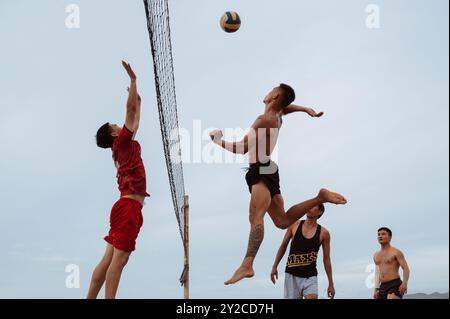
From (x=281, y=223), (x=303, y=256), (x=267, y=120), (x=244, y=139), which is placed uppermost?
(x=267, y=120)

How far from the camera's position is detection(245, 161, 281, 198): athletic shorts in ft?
20.4

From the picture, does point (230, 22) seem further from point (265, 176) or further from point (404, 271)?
point (404, 271)

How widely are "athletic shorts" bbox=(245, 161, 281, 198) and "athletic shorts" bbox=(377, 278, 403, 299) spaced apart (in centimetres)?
444

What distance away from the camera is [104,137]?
247 inches

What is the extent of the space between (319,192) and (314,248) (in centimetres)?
194

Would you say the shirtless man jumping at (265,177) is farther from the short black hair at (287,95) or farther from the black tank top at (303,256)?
the black tank top at (303,256)

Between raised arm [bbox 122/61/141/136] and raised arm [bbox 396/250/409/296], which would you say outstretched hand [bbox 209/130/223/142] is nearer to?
raised arm [bbox 122/61/141/136]

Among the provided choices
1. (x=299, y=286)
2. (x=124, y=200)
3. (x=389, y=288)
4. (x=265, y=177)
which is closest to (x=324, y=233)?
(x=299, y=286)

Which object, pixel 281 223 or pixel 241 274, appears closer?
pixel 241 274

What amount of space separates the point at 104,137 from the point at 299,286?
3.58 m

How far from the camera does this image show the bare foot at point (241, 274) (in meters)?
5.89

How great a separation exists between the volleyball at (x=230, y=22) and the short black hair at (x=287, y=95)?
1885mm

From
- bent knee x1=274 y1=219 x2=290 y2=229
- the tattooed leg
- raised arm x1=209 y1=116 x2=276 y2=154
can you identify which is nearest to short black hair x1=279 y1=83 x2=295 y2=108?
raised arm x1=209 y1=116 x2=276 y2=154
